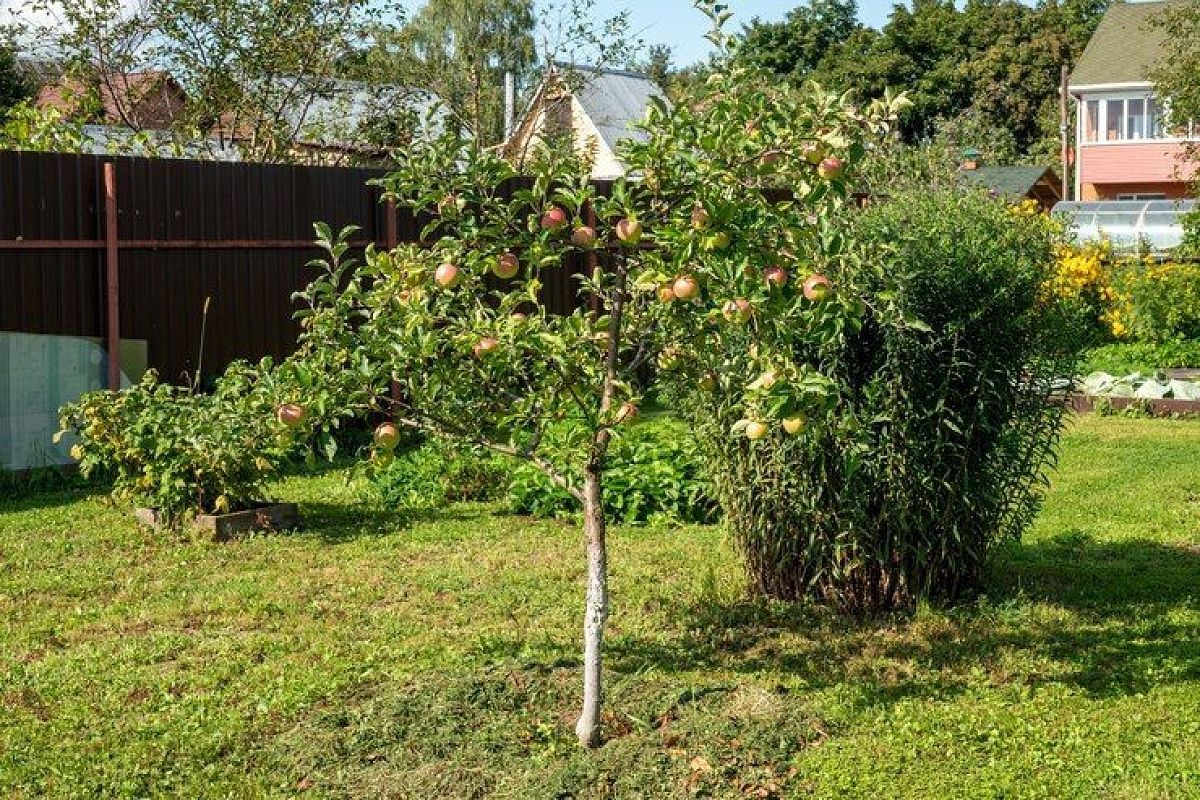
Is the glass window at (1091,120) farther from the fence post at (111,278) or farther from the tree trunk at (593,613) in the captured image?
the tree trunk at (593,613)

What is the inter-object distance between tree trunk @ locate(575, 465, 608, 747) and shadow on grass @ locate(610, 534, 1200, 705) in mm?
812

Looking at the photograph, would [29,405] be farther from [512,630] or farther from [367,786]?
[367,786]

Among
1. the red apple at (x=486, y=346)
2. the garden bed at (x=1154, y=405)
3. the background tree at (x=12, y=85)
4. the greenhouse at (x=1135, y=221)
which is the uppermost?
the background tree at (x=12, y=85)

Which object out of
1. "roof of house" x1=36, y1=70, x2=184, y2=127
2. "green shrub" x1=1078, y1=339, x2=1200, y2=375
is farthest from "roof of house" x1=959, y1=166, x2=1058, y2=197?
"roof of house" x1=36, y1=70, x2=184, y2=127

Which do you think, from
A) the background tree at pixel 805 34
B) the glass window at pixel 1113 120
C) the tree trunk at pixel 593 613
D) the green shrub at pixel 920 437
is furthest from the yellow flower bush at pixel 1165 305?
the background tree at pixel 805 34

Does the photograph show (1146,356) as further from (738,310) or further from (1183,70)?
(738,310)

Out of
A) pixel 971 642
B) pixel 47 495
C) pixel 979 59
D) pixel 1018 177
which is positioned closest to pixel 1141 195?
pixel 1018 177

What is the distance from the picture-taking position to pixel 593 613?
16.1 feet

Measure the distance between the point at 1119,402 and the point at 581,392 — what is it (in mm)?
9580

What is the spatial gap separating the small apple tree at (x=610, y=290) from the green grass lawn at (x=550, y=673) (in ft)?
1.51

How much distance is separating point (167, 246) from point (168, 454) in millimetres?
3097

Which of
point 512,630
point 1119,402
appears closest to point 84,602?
point 512,630

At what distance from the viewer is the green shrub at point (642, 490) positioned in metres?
8.56

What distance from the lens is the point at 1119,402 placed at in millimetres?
13250
